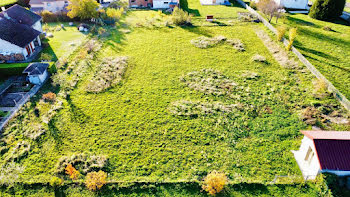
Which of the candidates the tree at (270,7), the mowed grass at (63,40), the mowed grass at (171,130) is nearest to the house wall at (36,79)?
the mowed grass at (171,130)

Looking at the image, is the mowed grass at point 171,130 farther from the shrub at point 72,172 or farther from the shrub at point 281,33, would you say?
the shrub at point 281,33

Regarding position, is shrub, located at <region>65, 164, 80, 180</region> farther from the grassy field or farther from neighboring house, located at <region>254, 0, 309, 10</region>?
neighboring house, located at <region>254, 0, 309, 10</region>

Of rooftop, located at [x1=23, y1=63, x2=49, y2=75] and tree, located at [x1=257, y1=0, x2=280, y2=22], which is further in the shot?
tree, located at [x1=257, y1=0, x2=280, y2=22]

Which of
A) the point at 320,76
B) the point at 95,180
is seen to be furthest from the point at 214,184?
the point at 320,76

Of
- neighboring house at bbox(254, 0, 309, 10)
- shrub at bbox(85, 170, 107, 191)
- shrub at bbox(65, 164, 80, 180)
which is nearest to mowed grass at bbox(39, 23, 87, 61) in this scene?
shrub at bbox(65, 164, 80, 180)

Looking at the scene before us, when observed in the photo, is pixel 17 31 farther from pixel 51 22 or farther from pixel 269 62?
pixel 269 62

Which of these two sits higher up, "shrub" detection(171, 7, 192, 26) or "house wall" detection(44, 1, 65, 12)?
"house wall" detection(44, 1, 65, 12)

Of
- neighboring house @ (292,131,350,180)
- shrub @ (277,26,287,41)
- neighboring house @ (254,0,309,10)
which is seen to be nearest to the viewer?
neighboring house @ (292,131,350,180)
